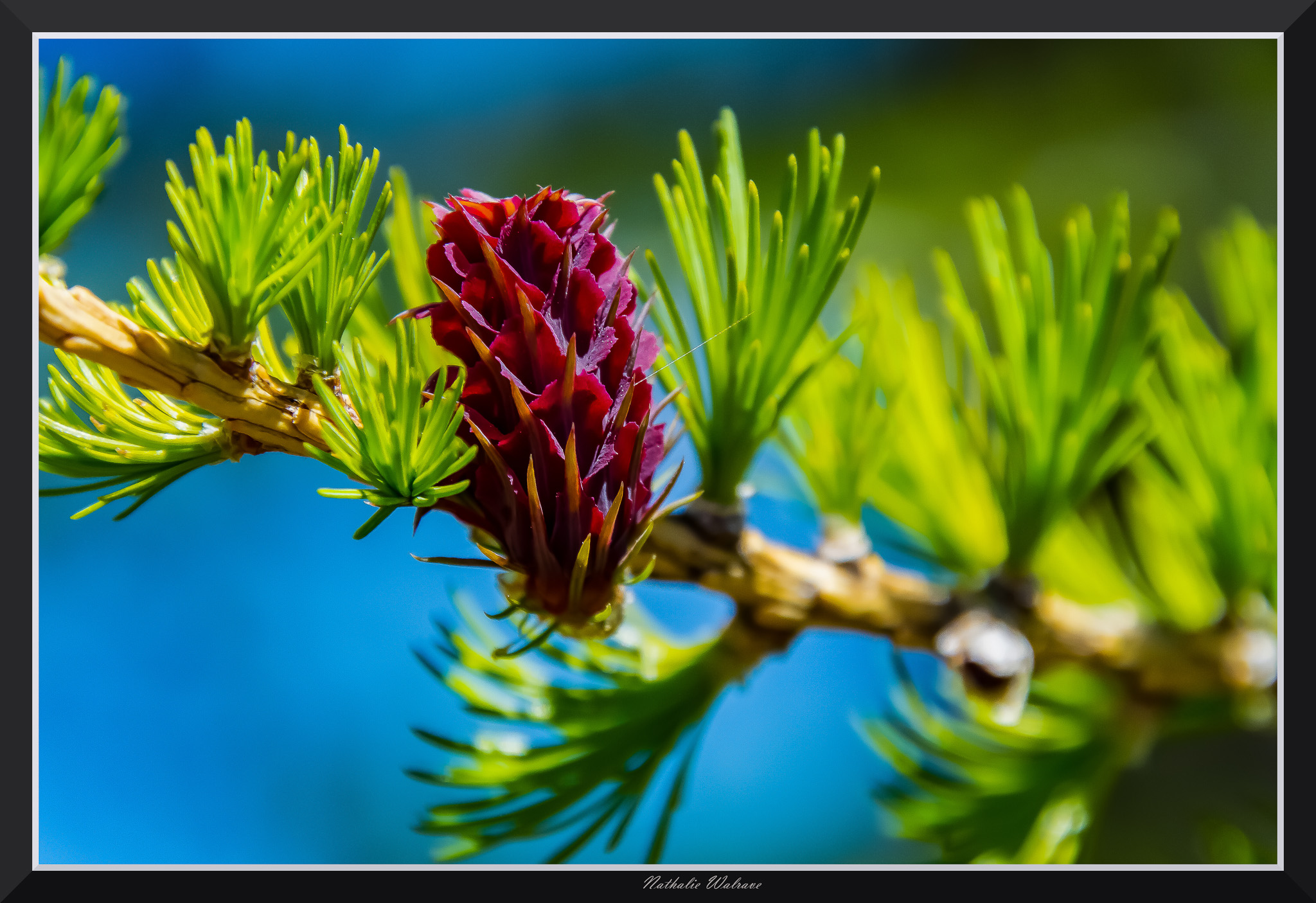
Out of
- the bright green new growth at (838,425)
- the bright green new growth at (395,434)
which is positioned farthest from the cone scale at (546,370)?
the bright green new growth at (838,425)

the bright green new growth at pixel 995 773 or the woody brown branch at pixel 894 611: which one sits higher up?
the woody brown branch at pixel 894 611

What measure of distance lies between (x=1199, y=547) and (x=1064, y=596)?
68 millimetres

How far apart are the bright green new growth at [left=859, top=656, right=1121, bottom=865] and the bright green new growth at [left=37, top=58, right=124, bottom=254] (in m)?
0.31

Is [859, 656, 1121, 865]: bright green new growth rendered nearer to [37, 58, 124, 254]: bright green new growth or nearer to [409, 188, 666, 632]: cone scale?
[409, 188, 666, 632]: cone scale

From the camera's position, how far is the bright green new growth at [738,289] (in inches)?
9.4

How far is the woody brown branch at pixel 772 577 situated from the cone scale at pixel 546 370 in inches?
1.7

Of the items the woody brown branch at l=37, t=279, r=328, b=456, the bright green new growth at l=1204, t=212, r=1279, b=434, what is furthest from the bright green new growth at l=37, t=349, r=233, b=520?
the bright green new growth at l=1204, t=212, r=1279, b=434

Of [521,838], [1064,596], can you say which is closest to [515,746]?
[521,838]

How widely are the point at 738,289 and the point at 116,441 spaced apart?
157 mm

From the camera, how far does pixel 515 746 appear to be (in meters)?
0.32

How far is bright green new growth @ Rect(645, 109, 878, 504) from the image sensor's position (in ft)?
0.79

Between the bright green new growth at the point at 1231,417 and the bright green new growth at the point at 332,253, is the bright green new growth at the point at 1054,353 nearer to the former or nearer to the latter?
the bright green new growth at the point at 1231,417

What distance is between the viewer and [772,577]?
295mm
